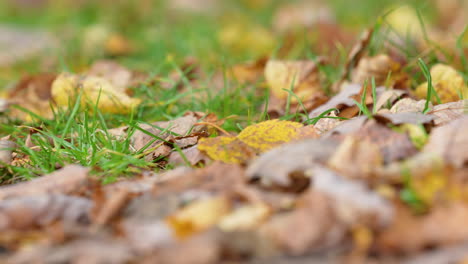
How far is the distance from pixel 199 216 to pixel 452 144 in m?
0.58

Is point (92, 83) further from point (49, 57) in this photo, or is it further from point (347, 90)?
point (49, 57)

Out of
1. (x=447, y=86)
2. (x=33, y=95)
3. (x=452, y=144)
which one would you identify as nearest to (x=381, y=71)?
(x=447, y=86)

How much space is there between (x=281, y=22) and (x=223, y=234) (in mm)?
3279

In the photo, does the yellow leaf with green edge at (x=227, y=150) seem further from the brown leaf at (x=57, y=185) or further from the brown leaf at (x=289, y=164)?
the brown leaf at (x=57, y=185)

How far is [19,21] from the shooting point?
527cm

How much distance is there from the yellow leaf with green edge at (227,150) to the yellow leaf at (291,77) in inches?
28.8

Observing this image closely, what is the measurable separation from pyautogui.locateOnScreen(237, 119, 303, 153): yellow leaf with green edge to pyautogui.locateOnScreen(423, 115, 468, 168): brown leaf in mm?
390

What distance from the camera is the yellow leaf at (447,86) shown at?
1.69 meters

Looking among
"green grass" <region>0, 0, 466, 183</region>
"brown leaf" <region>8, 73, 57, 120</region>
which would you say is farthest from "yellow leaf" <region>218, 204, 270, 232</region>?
"brown leaf" <region>8, 73, 57, 120</region>

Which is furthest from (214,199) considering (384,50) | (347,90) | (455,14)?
(455,14)

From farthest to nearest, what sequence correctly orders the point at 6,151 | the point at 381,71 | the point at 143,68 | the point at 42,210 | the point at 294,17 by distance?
1. the point at 294,17
2. the point at 143,68
3. the point at 381,71
4. the point at 6,151
5. the point at 42,210

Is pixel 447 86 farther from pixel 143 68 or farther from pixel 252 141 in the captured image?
pixel 143 68

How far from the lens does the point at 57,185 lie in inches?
43.5

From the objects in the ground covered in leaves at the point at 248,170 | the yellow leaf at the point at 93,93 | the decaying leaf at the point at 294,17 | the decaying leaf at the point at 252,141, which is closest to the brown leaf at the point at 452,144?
the ground covered in leaves at the point at 248,170
